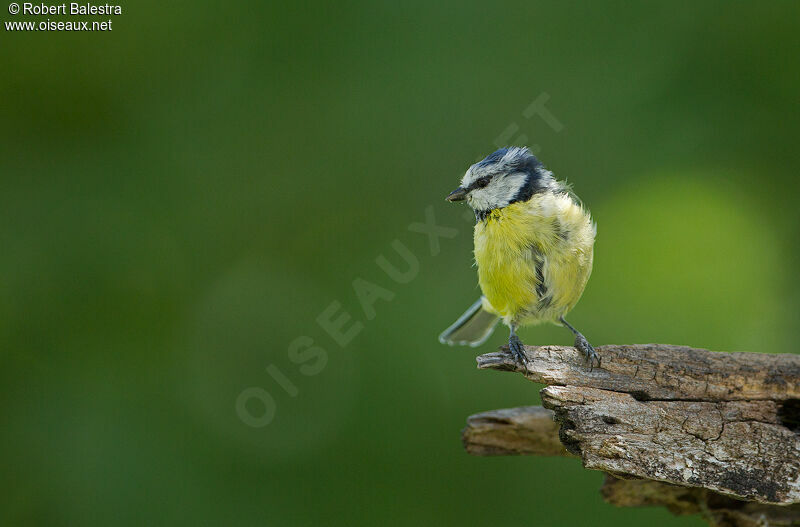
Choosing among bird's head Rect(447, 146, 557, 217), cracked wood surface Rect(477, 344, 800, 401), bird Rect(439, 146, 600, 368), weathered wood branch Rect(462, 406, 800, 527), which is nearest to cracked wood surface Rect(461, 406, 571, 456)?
weathered wood branch Rect(462, 406, 800, 527)

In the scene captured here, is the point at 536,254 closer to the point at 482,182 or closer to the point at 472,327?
the point at 482,182

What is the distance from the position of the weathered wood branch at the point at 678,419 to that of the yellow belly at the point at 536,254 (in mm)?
505

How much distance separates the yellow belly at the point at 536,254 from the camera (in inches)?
99.7

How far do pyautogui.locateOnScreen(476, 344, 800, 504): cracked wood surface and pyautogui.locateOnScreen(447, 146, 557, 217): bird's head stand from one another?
84cm

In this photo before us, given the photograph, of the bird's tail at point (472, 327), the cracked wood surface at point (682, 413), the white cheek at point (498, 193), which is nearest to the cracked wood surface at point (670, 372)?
the cracked wood surface at point (682, 413)

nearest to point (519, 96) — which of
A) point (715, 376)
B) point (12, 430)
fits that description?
point (715, 376)

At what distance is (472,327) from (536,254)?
76cm

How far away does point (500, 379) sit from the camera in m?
3.32

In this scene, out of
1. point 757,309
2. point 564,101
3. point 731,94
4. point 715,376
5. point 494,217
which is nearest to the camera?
point 715,376

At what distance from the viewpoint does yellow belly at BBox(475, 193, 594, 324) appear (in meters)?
2.53

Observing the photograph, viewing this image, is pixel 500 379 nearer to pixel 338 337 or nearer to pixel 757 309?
pixel 338 337

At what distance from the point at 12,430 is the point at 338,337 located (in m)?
1.77

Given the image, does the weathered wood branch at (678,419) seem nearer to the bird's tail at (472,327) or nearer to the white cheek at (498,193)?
the white cheek at (498,193)

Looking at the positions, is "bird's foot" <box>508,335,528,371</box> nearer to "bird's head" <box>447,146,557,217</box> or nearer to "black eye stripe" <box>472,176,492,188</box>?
"bird's head" <box>447,146,557,217</box>
